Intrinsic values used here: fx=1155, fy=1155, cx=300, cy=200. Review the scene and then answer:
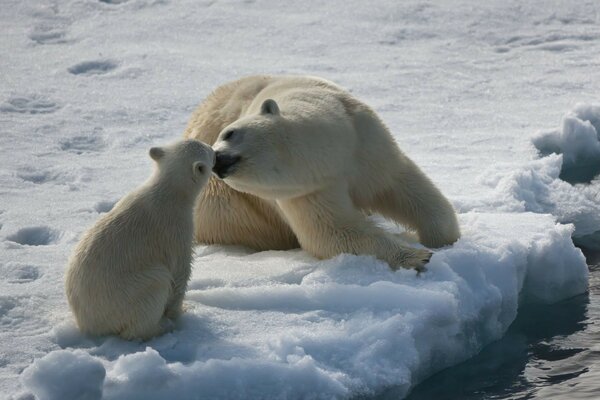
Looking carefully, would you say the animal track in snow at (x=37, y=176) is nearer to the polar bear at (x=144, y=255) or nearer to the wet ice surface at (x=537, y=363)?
the polar bear at (x=144, y=255)

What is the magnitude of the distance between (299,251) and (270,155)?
800mm

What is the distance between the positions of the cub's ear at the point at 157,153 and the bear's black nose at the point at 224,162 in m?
0.30

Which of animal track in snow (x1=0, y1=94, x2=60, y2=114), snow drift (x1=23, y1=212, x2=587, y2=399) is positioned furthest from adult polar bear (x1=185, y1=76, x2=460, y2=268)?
animal track in snow (x1=0, y1=94, x2=60, y2=114)

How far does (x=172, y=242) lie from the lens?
16.2ft

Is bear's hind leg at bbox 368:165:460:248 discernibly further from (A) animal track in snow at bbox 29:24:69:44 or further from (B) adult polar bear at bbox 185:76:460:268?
(A) animal track in snow at bbox 29:24:69:44

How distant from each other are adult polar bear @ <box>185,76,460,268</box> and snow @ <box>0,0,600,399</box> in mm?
142

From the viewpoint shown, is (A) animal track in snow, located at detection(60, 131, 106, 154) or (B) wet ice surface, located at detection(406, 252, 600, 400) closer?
(B) wet ice surface, located at detection(406, 252, 600, 400)

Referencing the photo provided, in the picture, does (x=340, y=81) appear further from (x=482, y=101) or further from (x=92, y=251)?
(x=92, y=251)

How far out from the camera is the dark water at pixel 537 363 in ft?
16.6

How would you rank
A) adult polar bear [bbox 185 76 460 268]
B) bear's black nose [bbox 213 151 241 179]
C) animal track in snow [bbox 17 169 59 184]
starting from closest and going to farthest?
bear's black nose [bbox 213 151 241 179], adult polar bear [bbox 185 76 460 268], animal track in snow [bbox 17 169 59 184]

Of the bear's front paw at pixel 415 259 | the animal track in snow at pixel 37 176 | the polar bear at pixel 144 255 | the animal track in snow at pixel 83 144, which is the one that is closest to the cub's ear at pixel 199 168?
the polar bear at pixel 144 255

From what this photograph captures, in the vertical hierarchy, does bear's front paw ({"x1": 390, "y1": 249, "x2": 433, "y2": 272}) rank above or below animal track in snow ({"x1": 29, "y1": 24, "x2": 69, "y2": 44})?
below

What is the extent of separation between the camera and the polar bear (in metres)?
4.77

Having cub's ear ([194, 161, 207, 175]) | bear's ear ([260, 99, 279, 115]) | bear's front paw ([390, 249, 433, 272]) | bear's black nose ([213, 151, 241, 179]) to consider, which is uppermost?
bear's ear ([260, 99, 279, 115])
